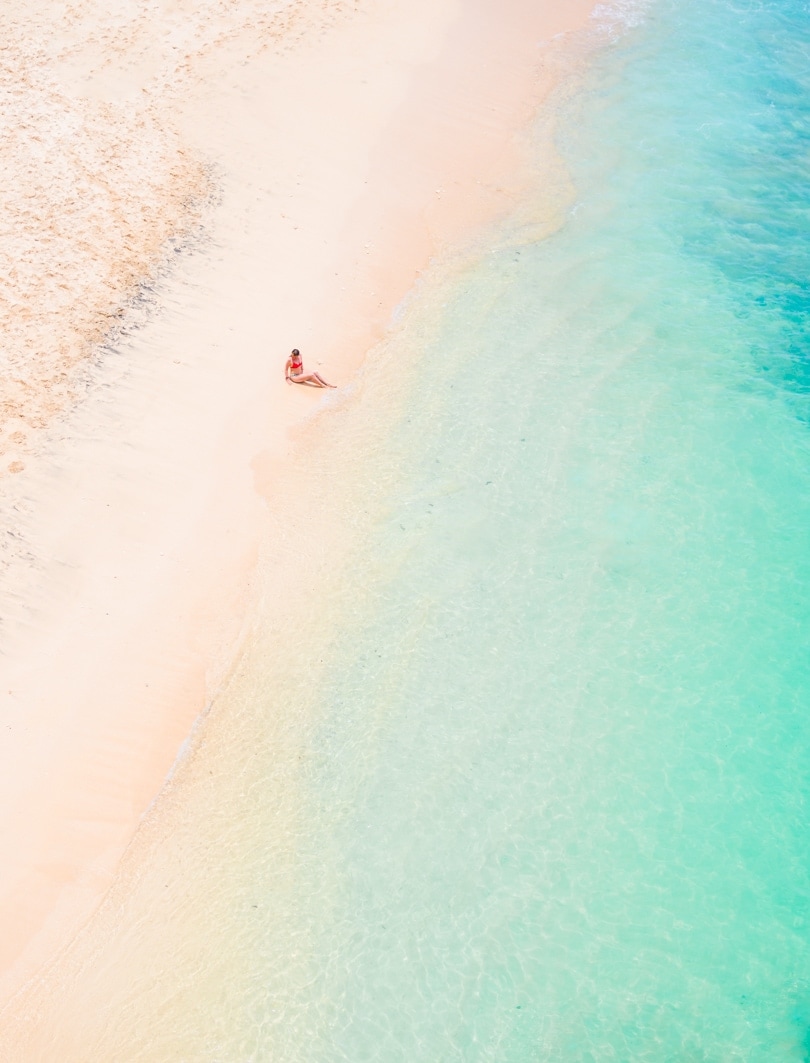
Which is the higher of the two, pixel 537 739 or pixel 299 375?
pixel 299 375

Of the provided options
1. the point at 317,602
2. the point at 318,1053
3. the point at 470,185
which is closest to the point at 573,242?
the point at 470,185

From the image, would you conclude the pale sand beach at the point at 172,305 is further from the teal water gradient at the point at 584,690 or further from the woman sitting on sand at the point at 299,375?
the teal water gradient at the point at 584,690

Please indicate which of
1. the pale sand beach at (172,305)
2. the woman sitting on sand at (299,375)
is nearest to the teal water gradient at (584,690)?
the woman sitting on sand at (299,375)

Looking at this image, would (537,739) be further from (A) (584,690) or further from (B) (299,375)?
(B) (299,375)

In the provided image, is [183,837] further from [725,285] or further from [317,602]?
[725,285]

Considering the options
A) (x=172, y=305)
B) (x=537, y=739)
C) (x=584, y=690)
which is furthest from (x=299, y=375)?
(x=537, y=739)
